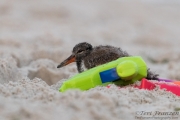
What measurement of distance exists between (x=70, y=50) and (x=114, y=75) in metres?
3.34

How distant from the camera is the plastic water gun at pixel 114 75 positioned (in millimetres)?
3748

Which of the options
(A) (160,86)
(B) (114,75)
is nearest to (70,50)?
(B) (114,75)

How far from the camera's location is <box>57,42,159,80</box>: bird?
4297 mm

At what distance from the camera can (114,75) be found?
3791 millimetres

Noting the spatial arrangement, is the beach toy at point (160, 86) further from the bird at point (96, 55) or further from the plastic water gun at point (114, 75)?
the bird at point (96, 55)

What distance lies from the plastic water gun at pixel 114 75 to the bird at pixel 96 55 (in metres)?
0.30

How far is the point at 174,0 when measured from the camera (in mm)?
14195

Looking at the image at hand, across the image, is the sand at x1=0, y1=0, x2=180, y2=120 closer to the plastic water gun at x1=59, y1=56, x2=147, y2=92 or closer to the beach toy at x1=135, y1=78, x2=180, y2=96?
the beach toy at x1=135, y1=78, x2=180, y2=96

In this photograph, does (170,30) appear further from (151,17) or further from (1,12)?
(1,12)

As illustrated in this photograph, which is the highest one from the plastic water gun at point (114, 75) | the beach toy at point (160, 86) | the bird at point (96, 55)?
the bird at point (96, 55)

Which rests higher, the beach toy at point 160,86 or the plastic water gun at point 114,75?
the plastic water gun at point 114,75

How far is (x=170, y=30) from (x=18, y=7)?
3536mm

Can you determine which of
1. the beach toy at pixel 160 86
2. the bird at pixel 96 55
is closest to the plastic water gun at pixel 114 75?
the beach toy at pixel 160 86

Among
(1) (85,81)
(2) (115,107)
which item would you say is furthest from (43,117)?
(1) (85,81)
